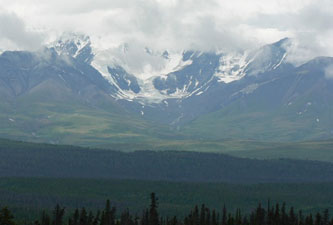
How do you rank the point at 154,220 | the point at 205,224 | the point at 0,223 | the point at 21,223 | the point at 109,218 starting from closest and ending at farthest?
the point at 0,223 → the point at 154,220 → the point at 109,218 → the point at 205,224 → the point at 21,223

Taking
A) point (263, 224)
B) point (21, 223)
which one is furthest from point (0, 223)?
point (21, 223)

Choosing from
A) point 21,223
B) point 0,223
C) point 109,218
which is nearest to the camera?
point 0,223

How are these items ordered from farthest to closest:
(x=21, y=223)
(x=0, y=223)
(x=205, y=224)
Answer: (x=21, y=223) → (x=205, y=224) → (x=0, y=223)

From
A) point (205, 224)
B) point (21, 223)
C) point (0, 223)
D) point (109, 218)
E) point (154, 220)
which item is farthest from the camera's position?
point (21, 223)

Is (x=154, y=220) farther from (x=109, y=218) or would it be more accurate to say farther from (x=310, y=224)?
(x=310, y=224)

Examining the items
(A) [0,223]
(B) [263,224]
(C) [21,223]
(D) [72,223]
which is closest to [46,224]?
(D) [72,223]

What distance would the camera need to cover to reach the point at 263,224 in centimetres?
15825

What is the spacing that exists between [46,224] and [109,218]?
1111 cm

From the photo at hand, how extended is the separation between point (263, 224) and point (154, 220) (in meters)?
28.5

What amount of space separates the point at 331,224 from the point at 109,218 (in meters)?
36.7

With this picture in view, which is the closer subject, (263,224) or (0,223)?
(0,223)

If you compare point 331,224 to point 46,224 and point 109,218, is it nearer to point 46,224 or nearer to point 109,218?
point 109,218

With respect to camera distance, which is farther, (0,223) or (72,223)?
(72,223)

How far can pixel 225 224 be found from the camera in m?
166
